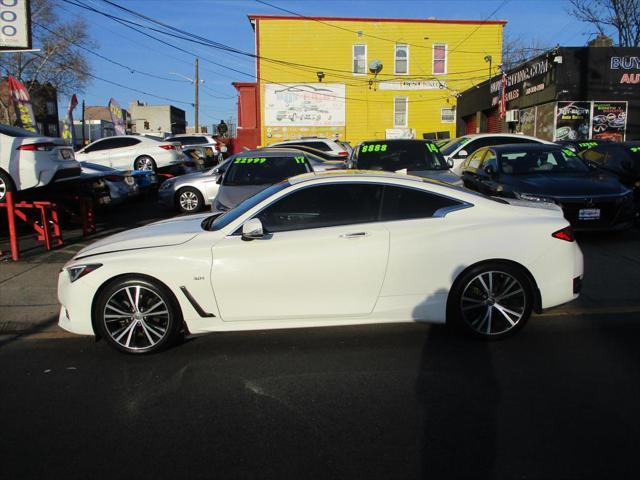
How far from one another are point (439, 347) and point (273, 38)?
28.8 m

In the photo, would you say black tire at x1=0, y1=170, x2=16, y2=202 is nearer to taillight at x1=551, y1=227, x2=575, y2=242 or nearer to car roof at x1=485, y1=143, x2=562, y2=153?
taillight at x1=551, y1=227, x2=575, y2=242

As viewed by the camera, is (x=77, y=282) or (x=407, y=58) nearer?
(x=77, y=282)

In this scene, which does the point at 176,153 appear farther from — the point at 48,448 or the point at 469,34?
the point at 469,34

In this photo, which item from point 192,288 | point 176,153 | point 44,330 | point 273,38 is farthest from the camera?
point 273,38

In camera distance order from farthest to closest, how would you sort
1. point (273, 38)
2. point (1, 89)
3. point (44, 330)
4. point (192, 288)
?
1. point (1, 89)
2. point (273, 38)
3. point (44, 330)
4. point (192, 288)

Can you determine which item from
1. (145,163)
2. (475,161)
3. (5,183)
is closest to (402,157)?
(475,161)

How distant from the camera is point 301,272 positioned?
178 inches

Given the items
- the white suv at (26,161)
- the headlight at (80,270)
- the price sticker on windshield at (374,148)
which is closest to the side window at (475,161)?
the price sticker on windshield at (374,148)

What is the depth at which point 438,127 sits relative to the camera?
31891 mm

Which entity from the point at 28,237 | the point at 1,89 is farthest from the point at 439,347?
the point at 1,89

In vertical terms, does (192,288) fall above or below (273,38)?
below

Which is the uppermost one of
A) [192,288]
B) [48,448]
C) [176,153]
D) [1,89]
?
[1,89]

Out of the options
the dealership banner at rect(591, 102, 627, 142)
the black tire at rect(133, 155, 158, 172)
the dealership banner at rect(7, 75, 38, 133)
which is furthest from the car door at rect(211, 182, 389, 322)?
the dealership banner at rect(591, 102, 627, 142)

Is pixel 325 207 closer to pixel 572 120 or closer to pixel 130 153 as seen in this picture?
pixel 130 153
